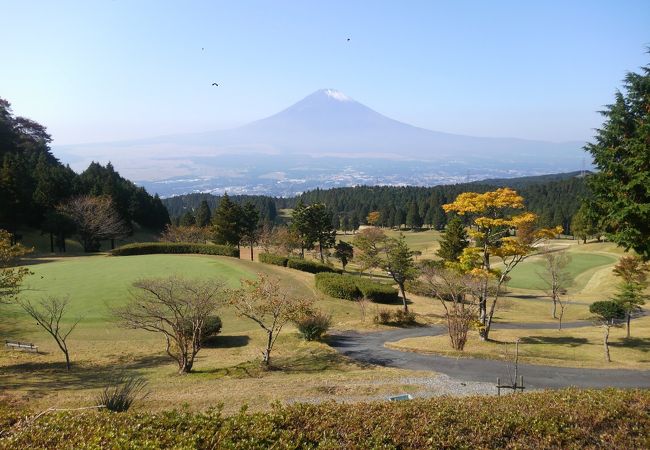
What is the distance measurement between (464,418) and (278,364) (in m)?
11.1

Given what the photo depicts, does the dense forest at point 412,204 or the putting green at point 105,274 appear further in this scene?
the dense forest at point 412,204

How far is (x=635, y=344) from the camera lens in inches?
736

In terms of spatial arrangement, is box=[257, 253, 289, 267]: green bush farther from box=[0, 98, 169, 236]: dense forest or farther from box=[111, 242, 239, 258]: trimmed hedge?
box=[0, 98, 169, 236]: dense forest

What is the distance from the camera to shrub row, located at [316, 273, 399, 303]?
29594mm

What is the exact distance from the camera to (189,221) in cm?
6206

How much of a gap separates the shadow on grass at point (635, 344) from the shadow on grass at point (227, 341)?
16816 millimetres

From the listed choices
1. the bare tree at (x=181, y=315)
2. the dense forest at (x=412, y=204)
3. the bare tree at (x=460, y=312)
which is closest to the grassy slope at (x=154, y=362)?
the bare tree at (x=181, y=315)

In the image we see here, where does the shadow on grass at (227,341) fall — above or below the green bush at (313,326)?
below

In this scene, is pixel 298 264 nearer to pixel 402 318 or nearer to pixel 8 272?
pixel 402 318

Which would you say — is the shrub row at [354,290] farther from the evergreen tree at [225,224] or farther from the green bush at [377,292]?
the evergreen tree at [225,224]

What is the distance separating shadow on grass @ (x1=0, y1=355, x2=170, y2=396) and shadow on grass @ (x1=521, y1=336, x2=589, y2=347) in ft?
54.2

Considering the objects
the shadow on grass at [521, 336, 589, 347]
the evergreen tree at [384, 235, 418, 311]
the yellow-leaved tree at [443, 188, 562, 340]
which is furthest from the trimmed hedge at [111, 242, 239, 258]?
the shadow on grass at [521, 336, 589, 347]

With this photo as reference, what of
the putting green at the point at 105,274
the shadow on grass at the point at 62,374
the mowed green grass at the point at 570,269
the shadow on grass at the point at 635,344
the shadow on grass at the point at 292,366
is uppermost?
the putting green at the point at 105,274

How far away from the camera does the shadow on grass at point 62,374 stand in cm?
1286
